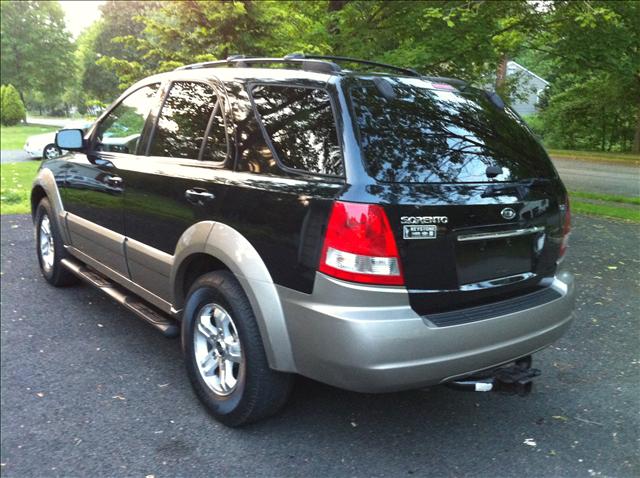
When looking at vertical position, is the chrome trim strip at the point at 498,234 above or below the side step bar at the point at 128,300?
above

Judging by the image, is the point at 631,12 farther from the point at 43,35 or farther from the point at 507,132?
the point at 43,35

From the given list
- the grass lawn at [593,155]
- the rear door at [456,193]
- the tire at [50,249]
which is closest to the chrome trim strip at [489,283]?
the rear door at [456,193]

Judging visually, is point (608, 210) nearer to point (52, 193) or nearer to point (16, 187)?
point (52, 193)

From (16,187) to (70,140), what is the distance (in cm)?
776

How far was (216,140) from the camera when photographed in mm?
3195

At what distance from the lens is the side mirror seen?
4340 mm

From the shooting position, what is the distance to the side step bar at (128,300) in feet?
11.4

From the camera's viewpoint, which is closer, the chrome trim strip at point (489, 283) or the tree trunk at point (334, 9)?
the chrome trim strip at point (489, 283)

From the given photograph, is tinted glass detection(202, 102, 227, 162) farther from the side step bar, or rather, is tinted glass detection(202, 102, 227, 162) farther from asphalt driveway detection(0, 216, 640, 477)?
asphalt driveway detection(0, 216, 640, 477)

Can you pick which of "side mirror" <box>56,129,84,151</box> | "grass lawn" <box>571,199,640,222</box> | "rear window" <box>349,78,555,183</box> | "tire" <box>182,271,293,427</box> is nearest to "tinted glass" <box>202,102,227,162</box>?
"tire" <box>182,271,293,427</box>

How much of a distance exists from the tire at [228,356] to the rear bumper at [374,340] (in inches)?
10.5

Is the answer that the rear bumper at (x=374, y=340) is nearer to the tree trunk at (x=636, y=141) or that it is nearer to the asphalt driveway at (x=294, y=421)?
the asphalt driveway at (x=294, y=421)

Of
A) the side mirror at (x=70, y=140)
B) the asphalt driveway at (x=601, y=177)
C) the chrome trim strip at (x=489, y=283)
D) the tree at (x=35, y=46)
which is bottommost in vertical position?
the asphalt driveway at (x=601, y=177)

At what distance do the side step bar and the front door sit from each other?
16cm
